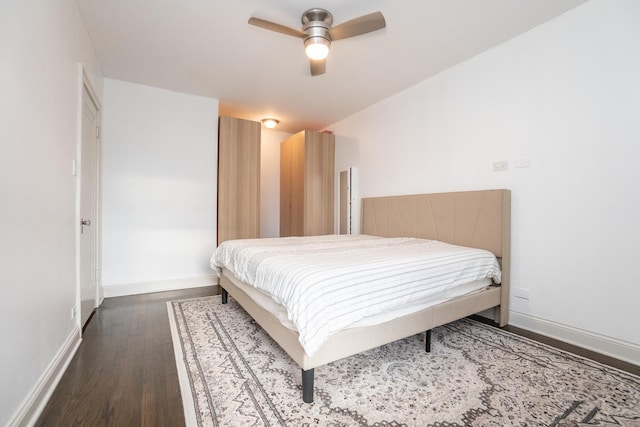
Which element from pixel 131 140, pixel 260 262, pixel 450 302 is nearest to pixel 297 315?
pixel 260 262

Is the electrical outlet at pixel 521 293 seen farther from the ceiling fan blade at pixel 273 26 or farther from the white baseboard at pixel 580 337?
the ceiling fan blade at pixel 273 26

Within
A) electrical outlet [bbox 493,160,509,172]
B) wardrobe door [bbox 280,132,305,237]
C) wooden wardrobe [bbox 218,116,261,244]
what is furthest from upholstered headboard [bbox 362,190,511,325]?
wooden wardrobe [bbox 218,116,261,244]

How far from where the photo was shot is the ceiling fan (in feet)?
6.84

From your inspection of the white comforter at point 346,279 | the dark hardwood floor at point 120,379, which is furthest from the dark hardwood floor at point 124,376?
the white comforter at point 346,279

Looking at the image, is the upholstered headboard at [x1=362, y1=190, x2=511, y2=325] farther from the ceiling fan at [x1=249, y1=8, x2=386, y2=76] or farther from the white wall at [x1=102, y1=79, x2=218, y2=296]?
the white wall at [x1=102, y1=79, x2=218, y2=296]

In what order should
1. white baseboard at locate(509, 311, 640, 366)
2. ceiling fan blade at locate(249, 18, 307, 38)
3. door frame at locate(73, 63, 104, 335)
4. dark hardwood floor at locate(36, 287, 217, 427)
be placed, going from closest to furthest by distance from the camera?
dark hardwood floor at locate(36, 287, 217, 427) → white baseboard at locate(509, 311, 640, 366) → ceiling fan blade at locate(249, 18, 307, 38) → door frame at locate(73, 63, 104, 335)

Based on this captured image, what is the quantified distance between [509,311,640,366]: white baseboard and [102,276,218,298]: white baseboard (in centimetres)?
379

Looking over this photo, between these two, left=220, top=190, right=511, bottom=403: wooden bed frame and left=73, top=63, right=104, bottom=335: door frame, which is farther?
left=73, top=63, right=104, bottom=335: door frame

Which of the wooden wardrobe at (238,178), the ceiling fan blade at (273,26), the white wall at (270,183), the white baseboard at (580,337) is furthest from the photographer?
the white wall at (270,183)

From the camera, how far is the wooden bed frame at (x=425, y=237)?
5.19 feet

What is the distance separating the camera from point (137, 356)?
1.98 meters

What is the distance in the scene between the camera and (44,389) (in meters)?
1.49

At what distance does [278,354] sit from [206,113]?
3541mm

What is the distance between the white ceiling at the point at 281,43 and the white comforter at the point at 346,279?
201cm
